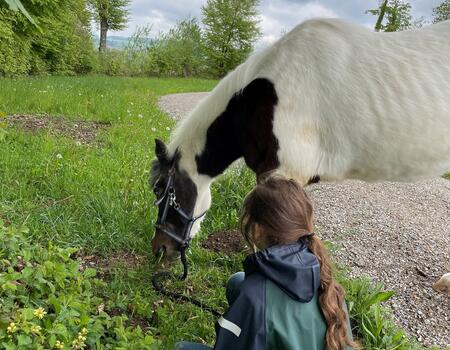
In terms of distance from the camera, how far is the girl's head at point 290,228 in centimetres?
162

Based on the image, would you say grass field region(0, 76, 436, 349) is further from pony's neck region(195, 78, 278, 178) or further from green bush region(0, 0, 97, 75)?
green bush region(0, 0, 97, 75)

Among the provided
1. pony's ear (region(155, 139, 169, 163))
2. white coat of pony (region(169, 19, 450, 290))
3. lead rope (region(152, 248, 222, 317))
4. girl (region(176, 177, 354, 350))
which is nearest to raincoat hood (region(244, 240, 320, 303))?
girl (region(176, 177, 354, 350))

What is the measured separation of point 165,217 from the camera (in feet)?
10.3

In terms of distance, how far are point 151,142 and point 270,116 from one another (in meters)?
3.75

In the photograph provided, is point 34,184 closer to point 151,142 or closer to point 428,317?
point 151,142

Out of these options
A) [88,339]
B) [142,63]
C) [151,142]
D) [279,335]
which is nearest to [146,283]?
[88,339]

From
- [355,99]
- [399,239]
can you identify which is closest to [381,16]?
[399,239]

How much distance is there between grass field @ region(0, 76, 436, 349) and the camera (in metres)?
2.70

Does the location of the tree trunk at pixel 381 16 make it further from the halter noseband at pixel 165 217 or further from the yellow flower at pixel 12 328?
the yellow flower at pixel 12 328

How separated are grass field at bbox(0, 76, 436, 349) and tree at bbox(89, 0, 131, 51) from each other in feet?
99.0

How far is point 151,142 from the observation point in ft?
20.2

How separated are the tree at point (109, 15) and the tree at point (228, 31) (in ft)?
22.9

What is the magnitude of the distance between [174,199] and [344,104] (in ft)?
4.46

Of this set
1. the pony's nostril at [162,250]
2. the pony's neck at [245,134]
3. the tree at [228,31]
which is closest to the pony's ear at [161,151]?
the pony's neck at [245,134]
